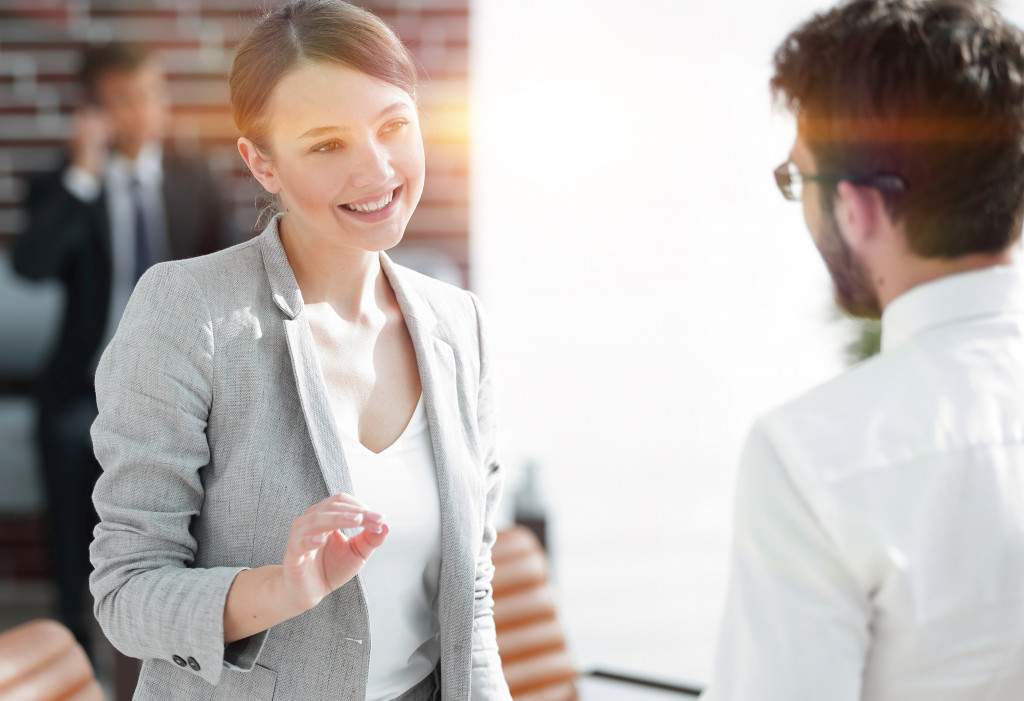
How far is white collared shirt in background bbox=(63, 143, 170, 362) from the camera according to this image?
137 inches

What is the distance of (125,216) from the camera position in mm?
3508

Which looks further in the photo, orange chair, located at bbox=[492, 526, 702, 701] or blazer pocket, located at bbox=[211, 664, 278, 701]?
orange chair, located at bbox=[492, 526, 702, 701]

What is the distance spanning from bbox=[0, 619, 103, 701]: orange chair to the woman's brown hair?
807 millimetres

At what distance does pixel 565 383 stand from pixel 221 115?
193 cm

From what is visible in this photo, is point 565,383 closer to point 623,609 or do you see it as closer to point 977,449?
point 623,609

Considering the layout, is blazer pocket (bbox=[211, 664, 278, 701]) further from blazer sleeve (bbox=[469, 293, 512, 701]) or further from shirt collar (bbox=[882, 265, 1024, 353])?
shirt collar (bbox=[882, 265, 1024, 353])

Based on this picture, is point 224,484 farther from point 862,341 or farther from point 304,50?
point 862,341

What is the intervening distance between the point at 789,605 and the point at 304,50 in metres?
0.87

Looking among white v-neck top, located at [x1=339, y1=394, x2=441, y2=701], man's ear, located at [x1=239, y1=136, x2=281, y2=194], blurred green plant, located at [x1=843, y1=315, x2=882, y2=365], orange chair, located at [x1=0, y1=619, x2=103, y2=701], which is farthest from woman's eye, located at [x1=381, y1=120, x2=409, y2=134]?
blurred green plant, located at [x1=843, y1=315, x2=882, y2=365]

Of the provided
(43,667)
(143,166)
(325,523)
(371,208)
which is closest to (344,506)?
(325,523)

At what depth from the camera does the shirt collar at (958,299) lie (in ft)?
2.96

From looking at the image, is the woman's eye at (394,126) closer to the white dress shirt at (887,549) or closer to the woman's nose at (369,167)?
the woman's nose at (369,167)

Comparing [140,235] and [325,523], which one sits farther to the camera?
[140,235]

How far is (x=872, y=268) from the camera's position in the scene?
0.95 m
